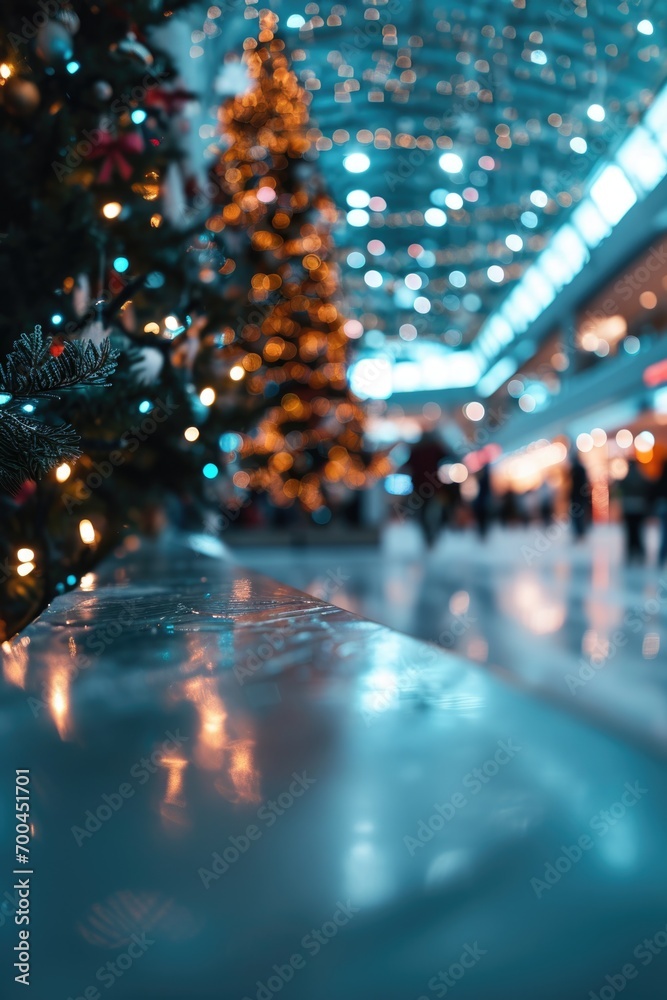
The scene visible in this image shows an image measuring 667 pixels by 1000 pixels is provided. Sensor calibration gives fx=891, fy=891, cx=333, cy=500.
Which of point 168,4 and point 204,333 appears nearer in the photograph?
point 168,4

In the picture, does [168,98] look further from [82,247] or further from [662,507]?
[662,507]

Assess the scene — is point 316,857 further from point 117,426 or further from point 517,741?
point 117,426


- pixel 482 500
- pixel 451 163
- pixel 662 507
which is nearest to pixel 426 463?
pixel 662 507

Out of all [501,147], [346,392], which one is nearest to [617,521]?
[501,147]

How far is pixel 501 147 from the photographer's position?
25312 mm

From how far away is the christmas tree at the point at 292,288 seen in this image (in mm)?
14469

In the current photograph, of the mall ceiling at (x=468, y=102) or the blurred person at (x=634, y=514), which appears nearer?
the blurred person at (x=634, y=514)

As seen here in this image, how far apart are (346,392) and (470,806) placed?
47.0 feet

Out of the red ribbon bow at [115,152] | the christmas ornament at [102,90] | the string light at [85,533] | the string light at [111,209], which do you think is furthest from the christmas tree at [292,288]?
the christmas ornament at [102,90]

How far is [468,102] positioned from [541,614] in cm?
1862

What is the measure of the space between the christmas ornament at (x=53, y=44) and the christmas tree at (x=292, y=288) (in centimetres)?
1108

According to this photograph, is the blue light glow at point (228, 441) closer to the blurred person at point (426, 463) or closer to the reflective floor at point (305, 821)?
the blurred person at point (426, 463)

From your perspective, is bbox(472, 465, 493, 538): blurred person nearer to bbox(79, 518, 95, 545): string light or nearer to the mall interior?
the mall interior

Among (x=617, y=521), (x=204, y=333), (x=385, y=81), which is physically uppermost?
(x=385, y=81)
